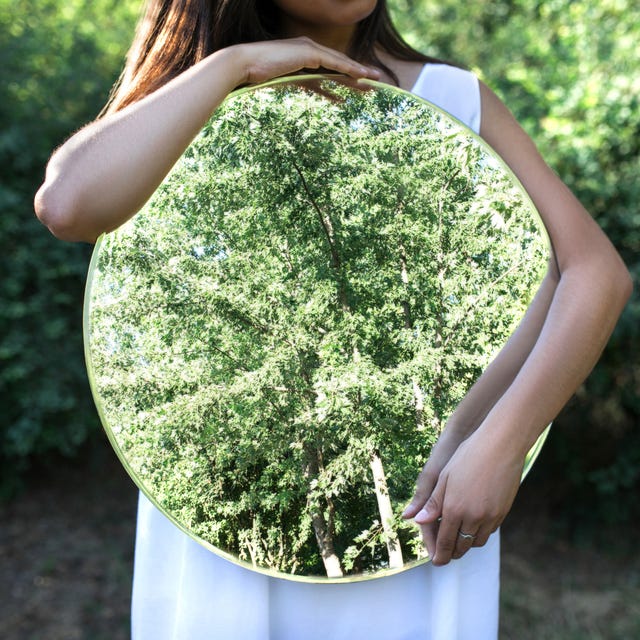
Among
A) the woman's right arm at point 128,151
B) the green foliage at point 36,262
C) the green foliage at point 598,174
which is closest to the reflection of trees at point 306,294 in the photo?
the woman's right arm at point 128,151

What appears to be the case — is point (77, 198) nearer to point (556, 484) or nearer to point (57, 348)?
point (57, 348)

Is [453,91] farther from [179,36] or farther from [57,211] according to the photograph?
[57,211]

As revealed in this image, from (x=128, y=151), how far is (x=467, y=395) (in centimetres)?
62

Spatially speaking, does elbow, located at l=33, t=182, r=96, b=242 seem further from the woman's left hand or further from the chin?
the woman's left hand

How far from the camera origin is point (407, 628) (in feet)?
4.42

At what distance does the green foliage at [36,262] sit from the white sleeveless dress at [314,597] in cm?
225

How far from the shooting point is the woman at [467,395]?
44.0 inches

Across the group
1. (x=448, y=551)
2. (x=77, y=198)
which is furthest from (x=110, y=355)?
(x=448, y=551)

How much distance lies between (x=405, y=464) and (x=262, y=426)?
230 mm

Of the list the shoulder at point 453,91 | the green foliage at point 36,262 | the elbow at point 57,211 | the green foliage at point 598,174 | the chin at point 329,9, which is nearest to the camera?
the elbow at point 57,211

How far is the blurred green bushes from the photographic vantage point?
3.35m

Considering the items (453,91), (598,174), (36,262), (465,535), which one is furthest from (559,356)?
(36,262)

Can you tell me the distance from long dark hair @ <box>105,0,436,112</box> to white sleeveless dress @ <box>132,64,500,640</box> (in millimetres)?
315

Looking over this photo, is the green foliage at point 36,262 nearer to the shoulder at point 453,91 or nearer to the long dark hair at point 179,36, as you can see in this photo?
the long dark hair at point 179,36
